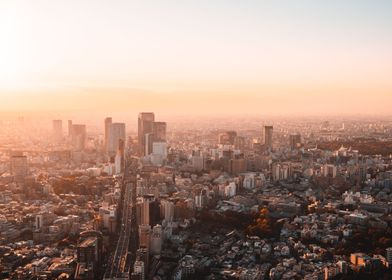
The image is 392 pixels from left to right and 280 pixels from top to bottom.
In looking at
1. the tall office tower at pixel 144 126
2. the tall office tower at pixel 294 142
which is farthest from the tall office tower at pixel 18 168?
the tall office tower at pixel 294 142

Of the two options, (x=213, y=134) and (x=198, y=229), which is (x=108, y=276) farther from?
(x=213, y=134)

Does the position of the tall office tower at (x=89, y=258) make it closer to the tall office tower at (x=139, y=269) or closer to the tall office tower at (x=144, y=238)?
the tall office tower at (x=139, y=269)

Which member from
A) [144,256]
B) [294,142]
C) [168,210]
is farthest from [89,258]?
[294,142]

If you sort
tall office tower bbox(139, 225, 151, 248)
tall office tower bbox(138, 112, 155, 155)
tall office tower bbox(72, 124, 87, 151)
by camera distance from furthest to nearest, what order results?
1. tall office tower bbox(72, 124, 87, 151)
2. tall office tower bbox(138, 112, 155, 155)
3. tall office tower bbox(139, 225, 151, 248)

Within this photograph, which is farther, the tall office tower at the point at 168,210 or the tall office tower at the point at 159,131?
the tall office tower at the point at 159,131

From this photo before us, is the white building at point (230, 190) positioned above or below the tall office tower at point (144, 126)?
below

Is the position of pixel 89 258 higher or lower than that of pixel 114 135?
lower

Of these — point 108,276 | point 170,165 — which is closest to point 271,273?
point 108,276

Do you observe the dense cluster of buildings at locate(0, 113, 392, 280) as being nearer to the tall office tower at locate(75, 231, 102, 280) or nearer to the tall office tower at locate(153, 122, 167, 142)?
the tall office tower at locate(75, 231, 102, 280)

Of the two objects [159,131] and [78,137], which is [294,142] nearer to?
[159,131]

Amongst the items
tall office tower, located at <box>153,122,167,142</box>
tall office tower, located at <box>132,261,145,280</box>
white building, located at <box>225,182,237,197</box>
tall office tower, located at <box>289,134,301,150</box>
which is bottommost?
white building, located at <box>225,182,237,197</box>

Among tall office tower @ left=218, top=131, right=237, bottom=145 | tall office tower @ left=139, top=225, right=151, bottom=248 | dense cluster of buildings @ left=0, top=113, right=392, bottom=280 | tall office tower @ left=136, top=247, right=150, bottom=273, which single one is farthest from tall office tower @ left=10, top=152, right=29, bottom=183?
tall office tower @ left=218, top=131, right=237, bottom=145

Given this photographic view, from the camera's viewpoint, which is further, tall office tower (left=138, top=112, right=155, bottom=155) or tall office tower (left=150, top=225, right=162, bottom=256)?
tall office tower (left=138, top=112, right=155, bottom=155)
